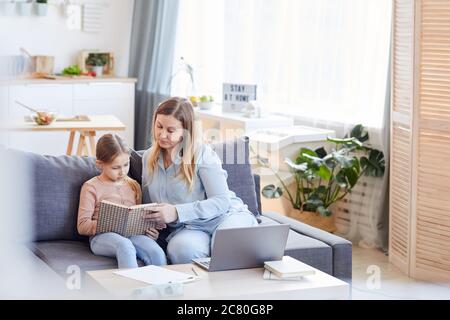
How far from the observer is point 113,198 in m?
2.70

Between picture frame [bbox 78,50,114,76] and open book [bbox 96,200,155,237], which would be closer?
open book [bbox 96,200,155,237]

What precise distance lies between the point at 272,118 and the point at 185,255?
2.17 metres

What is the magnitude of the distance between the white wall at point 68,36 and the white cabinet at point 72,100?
0.44m

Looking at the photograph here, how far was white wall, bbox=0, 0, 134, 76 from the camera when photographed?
603cm

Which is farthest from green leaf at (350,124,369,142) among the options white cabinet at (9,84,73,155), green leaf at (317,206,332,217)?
white cabinet at (9,84,73,155)

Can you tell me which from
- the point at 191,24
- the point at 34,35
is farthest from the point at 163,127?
the point at 34,35

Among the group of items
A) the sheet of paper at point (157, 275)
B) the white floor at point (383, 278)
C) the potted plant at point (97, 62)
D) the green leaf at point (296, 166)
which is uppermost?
the potted plant at point (97, 62)

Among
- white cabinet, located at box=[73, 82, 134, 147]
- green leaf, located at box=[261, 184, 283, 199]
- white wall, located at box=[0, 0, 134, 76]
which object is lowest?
green leaf, located at box=[261, 184, 283, 199]

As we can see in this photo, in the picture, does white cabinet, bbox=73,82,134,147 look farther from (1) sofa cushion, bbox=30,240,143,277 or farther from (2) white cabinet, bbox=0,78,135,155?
(1) sofa cushion, bbox=30,240,143,277

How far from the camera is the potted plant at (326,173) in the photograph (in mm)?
4238

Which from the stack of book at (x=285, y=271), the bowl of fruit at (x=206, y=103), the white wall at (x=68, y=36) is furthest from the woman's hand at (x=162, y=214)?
the white wall at (x=68, y=36)

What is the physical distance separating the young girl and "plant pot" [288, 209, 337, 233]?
1.88 meters

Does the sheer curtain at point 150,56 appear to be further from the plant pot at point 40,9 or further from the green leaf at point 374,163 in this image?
the green leaf at point 374,163

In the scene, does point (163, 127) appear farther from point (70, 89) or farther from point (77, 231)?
point (70, 89)
